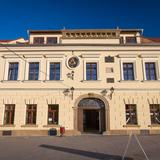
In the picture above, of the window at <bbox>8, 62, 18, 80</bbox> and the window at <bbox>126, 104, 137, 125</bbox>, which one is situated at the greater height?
the window at <bbox>8, 62, 18, 80</bbox>

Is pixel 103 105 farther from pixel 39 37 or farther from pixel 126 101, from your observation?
pixel 39 37

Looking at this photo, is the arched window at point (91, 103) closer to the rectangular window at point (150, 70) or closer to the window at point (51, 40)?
the rectangular window at point (150, 70)

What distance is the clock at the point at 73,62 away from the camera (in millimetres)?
19031

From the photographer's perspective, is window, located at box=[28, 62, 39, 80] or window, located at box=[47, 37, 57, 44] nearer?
window, located at box=[28, 62, 39, 80]

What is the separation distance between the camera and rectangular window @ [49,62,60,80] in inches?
748

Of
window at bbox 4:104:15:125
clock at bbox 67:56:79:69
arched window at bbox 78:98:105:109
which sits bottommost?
window at bbox 4:104:15:125

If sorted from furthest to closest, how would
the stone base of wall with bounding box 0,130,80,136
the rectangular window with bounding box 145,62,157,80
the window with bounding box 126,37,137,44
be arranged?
the window with bounding box 126,37,137,44, the rectangular window with bounding box 145,62,157,80, the stone base of wall with bounding box 0,130,80,136

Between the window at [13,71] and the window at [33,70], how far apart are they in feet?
4.50

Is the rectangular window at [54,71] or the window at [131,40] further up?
the window at [131,40]

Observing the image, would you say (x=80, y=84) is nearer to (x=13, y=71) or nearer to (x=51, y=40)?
(x=51, y=40)

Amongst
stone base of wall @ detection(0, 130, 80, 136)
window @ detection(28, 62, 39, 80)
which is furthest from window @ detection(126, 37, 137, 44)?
stone base of wall @ detection(0, 130, 80, 136)

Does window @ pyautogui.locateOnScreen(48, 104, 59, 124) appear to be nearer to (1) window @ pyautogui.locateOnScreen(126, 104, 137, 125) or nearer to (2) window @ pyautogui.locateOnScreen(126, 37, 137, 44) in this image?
(1) window @ pyautogui.locateOnScreen(126, 104, 137, 125)

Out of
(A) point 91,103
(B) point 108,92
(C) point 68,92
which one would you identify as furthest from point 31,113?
(B) point 108,92

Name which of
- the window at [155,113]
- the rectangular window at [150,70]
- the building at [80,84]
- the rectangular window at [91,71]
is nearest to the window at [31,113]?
the building at [80,84]
